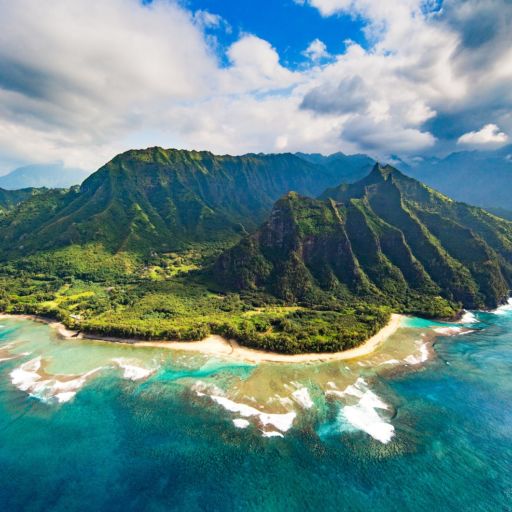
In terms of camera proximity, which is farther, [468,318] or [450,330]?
[468,318]

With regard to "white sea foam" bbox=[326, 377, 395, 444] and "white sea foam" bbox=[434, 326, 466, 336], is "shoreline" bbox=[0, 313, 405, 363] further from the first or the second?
"white sea foam" bbox=[434, 326, 466, 336]

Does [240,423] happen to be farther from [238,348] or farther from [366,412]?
[238,348]

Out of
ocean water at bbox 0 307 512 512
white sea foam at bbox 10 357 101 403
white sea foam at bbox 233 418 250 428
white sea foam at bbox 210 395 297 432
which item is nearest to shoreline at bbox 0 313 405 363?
ocean water at bbox 0 307 512 512

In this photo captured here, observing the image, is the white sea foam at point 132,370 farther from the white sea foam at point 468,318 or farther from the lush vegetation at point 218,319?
the white sea foam at point 468,318

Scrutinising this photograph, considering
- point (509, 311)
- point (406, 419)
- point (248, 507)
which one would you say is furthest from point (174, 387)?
point (509, 311)

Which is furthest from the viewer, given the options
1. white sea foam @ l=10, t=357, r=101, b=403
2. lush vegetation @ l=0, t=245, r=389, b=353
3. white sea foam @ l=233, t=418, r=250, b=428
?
lush vegetation @ l=0, t=245, r=389, b=353

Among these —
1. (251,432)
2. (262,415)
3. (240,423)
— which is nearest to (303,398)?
(262,415)

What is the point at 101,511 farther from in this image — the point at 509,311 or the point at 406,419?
the point at 509,311
